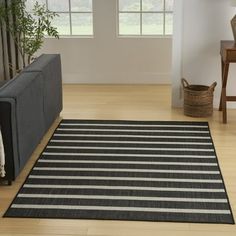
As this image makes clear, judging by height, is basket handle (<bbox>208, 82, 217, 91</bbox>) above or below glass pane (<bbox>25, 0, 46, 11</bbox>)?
below

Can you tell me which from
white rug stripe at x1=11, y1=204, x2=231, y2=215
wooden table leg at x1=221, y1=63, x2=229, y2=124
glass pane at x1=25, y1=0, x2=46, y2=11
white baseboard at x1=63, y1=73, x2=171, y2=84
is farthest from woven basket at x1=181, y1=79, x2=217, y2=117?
glass pane at x1=25, y1=0, x2=46, y2=11

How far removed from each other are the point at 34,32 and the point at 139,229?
3252 millimetres

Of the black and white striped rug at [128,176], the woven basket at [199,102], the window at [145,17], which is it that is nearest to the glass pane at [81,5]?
the window at [145,17]

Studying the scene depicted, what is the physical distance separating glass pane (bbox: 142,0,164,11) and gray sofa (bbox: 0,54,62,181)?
1.83 meters

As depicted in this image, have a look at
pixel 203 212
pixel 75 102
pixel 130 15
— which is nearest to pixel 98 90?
pixel 75 102

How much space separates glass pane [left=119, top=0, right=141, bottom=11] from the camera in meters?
5.97

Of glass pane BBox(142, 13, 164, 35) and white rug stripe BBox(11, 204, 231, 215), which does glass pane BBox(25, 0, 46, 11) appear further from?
white rug stripe BBox(11, 204, 231, 215)

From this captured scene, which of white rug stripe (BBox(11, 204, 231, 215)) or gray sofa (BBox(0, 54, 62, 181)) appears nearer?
white rug stripe (BBox(11, 204, 231, 215))

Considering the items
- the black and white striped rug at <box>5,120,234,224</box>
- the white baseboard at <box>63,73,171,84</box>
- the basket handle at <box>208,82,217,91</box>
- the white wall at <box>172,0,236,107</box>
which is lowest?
the black and white striped rug at <box>5,120,234,224</box>

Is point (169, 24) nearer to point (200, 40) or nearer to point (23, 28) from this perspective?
point (200, 40)

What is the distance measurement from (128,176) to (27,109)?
2.86 feet

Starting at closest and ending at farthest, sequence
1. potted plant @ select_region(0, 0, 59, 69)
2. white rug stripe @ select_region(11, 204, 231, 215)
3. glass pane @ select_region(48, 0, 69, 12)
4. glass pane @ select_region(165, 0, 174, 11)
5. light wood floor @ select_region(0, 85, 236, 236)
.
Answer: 1. light wood floor @ select_region(0, 85, 236, 236)
2. white rug stripe @ select_region(11, 204, 231, 215)
3. potted plant @ select_region(0, 0, 59, 69)
4. glass pane @ select_region(165, 0, 174, 11)
5. glass pane @ select_region(48, 0, 69, 12)

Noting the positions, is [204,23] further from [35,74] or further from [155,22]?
[35,74]

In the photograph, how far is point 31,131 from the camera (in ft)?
A: 12.2
